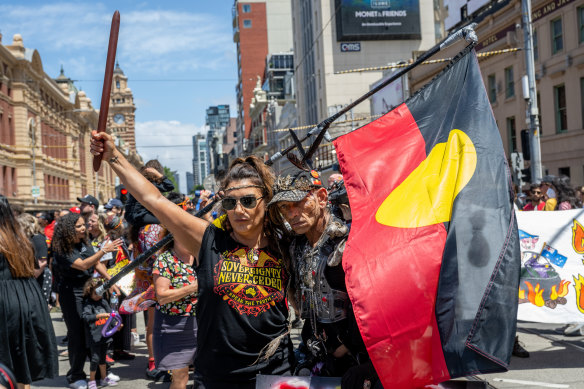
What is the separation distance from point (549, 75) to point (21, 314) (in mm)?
23879

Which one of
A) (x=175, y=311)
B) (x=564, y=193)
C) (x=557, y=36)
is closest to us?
(x=175, y=311)

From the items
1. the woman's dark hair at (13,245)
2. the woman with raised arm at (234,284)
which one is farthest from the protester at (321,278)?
the woman's dark hair at (13,245)

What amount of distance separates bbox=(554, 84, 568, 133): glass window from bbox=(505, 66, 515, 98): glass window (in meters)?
2.49

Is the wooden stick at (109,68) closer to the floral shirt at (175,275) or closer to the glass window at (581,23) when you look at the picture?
the floral shirt at (175,275)

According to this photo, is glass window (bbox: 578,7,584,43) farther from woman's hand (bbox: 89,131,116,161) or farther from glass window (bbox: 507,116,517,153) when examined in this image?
woman's hand (bbox: 89,131,116,161)

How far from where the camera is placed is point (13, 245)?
15.9 feet

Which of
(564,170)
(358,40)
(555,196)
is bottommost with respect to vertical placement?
(555,196)

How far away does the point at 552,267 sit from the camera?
6.84m

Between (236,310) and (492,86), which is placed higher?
(492,86)

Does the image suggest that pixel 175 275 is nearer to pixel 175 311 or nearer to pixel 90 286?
pixel 175 311

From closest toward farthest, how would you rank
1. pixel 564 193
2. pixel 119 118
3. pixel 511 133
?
pixel 564 193 < pixel 511 133 < pixel 119 118

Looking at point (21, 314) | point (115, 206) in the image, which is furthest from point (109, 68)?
point (115, 206)

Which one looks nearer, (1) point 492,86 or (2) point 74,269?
(2) point 74,269

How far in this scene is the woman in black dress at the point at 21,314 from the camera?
4801 millimetres
